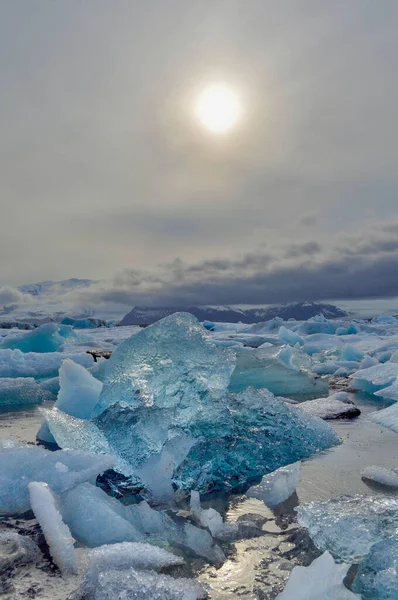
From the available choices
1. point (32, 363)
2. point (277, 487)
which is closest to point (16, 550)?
point (277, 487)

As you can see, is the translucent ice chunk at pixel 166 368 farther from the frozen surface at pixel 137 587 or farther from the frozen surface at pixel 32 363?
the frozen surface at pixel 32 363

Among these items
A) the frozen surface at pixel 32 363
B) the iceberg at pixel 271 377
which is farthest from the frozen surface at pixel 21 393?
the iceberg at pixel 271 377

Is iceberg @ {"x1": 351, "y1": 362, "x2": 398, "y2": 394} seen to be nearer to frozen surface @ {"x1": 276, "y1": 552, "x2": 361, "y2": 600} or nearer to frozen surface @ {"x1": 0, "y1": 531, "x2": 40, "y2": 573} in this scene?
frozen surface @ {"x1": 276, "y1": 552, "x2": 361, "y2": 600}

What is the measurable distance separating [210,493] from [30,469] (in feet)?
3.50

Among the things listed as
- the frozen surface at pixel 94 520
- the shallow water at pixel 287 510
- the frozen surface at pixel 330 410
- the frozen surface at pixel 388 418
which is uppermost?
the frozen surface at pixel 94 520

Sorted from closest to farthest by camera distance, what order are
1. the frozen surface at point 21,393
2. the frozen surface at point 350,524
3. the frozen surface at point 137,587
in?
1. the frozen surface at point 137,587
2. the frozen surface at point 350,524
3. the frozen surface at point 21,393

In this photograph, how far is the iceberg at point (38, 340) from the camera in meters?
14.4

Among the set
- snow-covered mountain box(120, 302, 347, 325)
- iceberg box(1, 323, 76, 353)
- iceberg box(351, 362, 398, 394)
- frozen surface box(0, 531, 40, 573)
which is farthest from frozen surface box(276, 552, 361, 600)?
snow-covered mountain box(120, 302, 347, 325)

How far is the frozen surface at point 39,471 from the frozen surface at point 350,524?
1.13 m

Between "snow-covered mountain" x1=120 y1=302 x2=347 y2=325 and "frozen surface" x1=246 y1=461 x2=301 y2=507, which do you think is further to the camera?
"snow-covered mountain" x1=120 y1=302 x2=347 y2=325

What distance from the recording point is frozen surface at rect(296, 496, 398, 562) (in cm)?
195

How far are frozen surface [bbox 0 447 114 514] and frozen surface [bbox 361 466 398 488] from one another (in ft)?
5.32

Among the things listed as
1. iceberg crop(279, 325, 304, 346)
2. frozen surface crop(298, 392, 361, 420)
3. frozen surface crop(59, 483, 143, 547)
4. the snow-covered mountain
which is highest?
frozen surface crop(59, 483, 143, 547)

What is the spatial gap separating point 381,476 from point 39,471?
2.03 m
